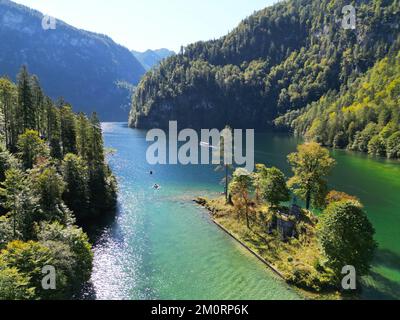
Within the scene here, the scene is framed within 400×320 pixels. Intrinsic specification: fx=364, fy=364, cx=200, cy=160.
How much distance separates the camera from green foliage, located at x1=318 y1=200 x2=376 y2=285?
47500 mm

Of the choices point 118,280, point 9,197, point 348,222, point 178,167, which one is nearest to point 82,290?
point 118,280

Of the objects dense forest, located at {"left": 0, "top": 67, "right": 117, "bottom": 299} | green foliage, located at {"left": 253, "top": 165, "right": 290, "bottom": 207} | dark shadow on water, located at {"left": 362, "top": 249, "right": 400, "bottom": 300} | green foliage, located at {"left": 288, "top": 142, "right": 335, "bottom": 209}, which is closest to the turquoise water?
dense forest, located at {"left": 0, "top": 67, "right": 117, "bottom": 299}

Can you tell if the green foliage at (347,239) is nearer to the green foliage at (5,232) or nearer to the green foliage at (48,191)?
the green foliage at (48,191)

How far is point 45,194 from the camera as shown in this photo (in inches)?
2378

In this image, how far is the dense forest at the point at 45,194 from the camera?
133 feet

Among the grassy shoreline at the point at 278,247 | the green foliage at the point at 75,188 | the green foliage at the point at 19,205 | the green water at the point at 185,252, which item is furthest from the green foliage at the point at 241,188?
the green foliage at the point at 19,205

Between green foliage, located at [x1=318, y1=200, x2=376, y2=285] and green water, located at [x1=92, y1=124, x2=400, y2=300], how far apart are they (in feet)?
16.5

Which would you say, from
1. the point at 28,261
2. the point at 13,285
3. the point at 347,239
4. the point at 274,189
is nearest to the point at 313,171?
the point at 274,189

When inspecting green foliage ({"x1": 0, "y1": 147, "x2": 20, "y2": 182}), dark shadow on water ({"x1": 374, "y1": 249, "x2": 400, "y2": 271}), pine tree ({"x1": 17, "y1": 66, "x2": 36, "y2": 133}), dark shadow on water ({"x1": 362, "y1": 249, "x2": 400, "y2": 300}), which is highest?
pine tree ({"x1": 17, "y1": 66, "x2": 36, "y2": 133})

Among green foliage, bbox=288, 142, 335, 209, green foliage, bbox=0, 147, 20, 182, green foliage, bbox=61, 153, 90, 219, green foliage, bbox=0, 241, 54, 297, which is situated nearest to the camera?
green foliage, bbox=0, 241, 54, 297

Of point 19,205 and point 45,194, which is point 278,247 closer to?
point 45,194

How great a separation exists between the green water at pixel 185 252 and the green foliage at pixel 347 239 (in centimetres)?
504

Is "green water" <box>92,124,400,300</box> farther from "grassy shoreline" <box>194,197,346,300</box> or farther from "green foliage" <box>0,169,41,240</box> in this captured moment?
"green foliage" <box>0,169,41,240</box>

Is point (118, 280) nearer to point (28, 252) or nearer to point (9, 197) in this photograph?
point (28, 252)
